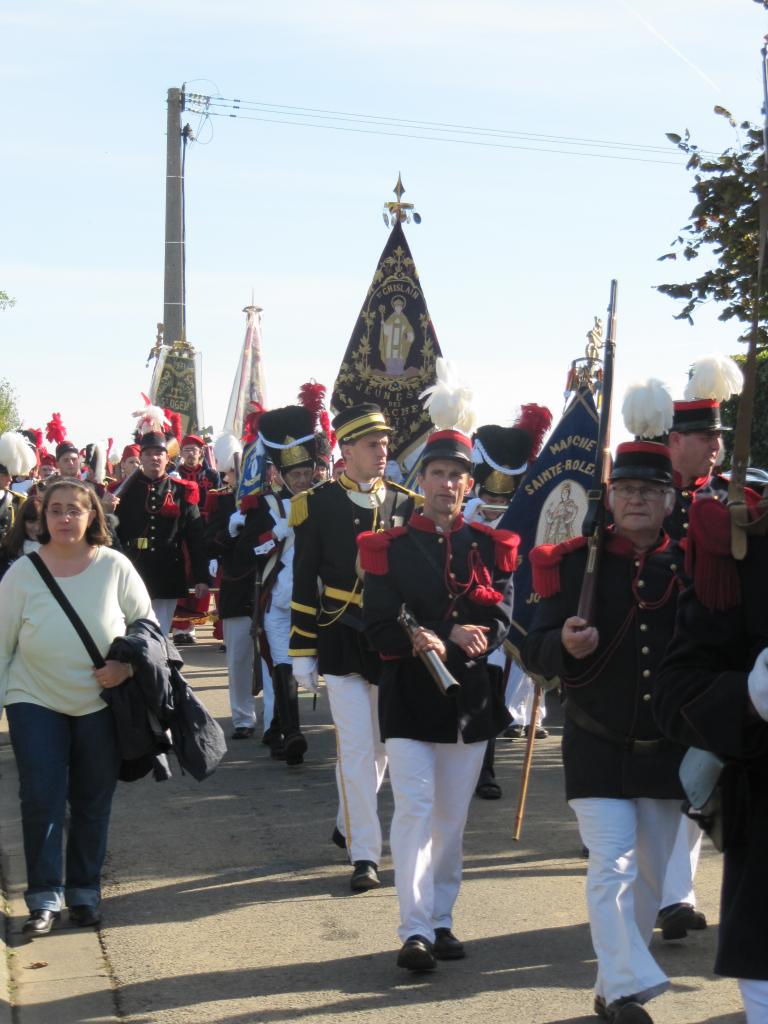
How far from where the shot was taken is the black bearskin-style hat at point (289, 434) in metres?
10.1

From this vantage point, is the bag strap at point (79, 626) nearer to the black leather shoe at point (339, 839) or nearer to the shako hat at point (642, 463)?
the black leather shoe at point (339, 839)

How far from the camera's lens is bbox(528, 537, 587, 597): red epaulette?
5.25 m

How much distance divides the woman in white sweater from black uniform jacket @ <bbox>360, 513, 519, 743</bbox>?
1182 millimetres

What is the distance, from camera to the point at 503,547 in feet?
20.5

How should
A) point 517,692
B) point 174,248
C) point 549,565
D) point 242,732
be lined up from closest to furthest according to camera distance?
1. point 549,565
2. point 517,692
3. point 242,732
4. point 174,248

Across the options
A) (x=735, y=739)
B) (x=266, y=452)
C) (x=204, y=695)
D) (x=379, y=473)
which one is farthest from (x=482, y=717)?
(x=204, y=695)

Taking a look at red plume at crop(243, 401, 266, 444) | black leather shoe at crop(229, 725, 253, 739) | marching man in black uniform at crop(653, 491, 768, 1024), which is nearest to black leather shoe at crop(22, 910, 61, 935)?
marching man in black uniform at crop(653, 491, 768, 1024)

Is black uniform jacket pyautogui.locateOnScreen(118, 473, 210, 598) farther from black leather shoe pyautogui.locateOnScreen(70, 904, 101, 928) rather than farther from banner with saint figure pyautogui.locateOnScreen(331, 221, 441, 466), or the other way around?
black leather shoe pyautogui.locateOnScreen(70, 904, 101, 928)

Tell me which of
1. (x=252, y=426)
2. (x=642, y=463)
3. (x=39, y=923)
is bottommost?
(x=39, y=923)

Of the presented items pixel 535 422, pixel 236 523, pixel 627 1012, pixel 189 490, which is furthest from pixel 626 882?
pixel 189 490

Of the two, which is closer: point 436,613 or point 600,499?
point 600,499

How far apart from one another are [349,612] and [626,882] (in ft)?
8.85

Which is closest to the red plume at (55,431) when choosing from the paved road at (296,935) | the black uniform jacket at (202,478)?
the black uniform jacket at (202,478)

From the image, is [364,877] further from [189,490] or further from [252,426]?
[189,490]
